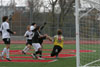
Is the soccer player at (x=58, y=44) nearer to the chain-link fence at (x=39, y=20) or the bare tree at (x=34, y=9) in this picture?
the chain-link fence at (x=39, y=20)

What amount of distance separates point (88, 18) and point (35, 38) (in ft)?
9.68

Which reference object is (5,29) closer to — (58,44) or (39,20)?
(58,44)

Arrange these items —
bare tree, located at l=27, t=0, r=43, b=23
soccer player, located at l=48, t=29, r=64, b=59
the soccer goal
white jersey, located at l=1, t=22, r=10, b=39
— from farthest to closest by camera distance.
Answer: bare tree, located at l=27, t=0, r=43, b=23, soccer player, located at l=48, t=29, r=64, b=59, white jersey, located at l=1, t=22, r=10, b=39, the soccer goal

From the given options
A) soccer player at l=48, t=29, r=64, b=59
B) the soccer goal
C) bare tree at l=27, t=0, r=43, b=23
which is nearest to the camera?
the soccer goal

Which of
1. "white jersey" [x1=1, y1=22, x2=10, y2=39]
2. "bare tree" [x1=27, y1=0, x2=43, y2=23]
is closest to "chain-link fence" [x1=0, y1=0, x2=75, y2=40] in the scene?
"bare tree" [x1=27, y1=0, x2=43, y2=23]

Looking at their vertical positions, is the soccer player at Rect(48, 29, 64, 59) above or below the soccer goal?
below

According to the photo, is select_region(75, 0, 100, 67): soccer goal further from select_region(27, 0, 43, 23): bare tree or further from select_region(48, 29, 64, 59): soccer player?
select_region(27, 0, 43, 23): bare tree

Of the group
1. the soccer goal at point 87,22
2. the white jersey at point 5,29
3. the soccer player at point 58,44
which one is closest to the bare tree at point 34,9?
the soccer player at point 58,44

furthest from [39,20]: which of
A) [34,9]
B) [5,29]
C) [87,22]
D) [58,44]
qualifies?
[87,22]

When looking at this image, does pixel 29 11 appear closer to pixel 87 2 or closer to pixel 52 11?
pixel 52 11

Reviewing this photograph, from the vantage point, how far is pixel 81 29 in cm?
942

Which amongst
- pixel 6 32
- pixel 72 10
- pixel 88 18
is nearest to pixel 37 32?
pixel 6 32

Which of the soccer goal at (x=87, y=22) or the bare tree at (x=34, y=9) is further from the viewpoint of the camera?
the bare tree at (x=34, y=9)

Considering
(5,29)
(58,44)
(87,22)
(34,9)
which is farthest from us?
(34,9)
